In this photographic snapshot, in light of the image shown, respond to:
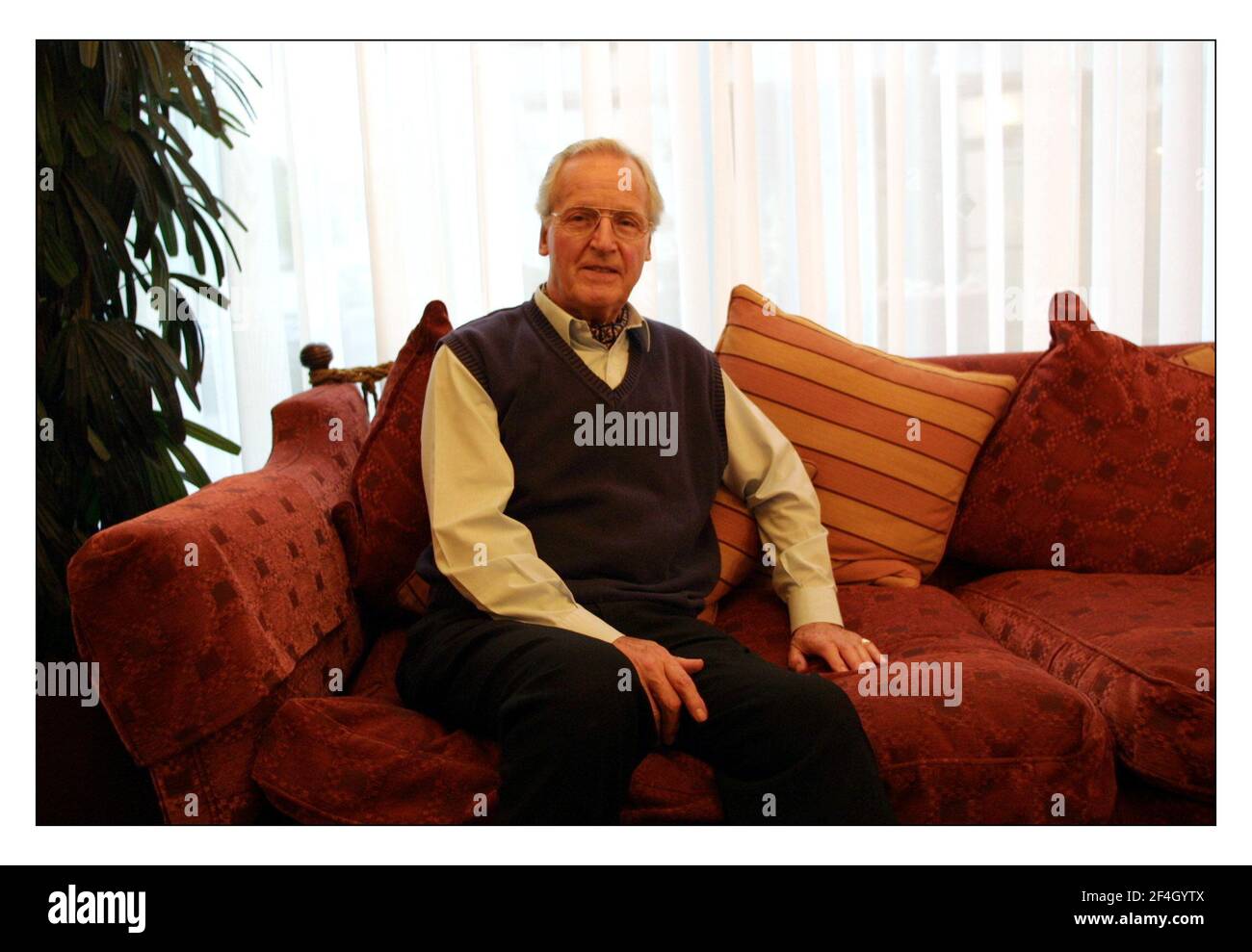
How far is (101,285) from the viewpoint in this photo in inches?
80.7

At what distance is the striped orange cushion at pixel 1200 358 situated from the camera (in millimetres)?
1889

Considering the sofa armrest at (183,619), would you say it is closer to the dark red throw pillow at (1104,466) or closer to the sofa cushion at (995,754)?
the sofa cushion at (995,754)

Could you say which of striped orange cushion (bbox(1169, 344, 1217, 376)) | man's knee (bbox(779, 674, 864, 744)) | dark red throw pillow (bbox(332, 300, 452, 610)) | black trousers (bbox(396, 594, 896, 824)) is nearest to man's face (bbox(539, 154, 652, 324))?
dark red throw pillow (bbox(332, 300, 452, 610))

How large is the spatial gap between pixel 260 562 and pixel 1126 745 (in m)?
1.10

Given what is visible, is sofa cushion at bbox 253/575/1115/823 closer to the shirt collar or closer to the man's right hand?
the man's right hand

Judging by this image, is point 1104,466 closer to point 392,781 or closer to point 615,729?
point 615,729

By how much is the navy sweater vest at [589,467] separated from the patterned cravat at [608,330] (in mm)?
50

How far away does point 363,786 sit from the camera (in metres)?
1.19

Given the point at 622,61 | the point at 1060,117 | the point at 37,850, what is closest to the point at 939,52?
the point at 1060,117

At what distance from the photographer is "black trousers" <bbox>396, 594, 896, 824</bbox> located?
3.69 ft

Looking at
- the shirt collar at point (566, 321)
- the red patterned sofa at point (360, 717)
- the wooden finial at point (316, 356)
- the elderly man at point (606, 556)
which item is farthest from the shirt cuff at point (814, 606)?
the wooden finial at point (316, 356)

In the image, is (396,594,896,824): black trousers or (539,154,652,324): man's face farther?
(539,154,652,324): man's face

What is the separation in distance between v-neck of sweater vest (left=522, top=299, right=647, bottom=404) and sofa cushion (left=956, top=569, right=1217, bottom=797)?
0.71 meters
